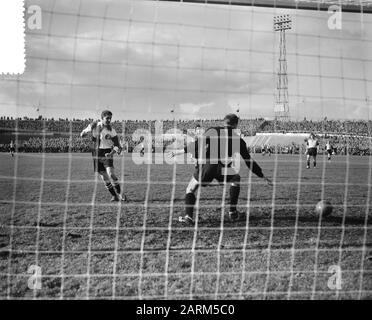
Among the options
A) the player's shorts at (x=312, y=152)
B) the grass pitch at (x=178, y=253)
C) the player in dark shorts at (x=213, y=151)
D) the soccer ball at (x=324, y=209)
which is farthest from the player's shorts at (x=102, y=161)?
the player's shorts at (x=312, y=152)

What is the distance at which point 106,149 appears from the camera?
8234 mm

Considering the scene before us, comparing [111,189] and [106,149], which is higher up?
[106,149]

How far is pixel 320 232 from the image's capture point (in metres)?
5.68

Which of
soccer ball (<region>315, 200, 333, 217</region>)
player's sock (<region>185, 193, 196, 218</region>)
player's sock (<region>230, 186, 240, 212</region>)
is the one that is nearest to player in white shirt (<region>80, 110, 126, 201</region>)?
player's sock (<region>185, 193, 196, 218</region>)

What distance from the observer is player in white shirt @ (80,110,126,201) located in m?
7.84

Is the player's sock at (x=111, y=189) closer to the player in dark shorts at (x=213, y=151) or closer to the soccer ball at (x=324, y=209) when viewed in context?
the player in dark shorts at (x=213, y=151)

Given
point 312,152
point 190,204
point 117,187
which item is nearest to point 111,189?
point 117,187

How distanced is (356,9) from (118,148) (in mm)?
4689

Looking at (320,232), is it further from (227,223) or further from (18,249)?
(18,249)

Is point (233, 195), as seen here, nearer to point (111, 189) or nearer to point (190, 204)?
point (190, 204)

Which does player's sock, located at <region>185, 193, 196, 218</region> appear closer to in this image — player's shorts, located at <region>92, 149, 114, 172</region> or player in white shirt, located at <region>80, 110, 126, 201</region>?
player in white shirt, located at <region>80, 110, 126, 201</region>

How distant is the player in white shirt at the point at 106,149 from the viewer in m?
7.84

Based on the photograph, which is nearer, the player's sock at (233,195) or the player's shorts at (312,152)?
the player's sock at (233,195)
